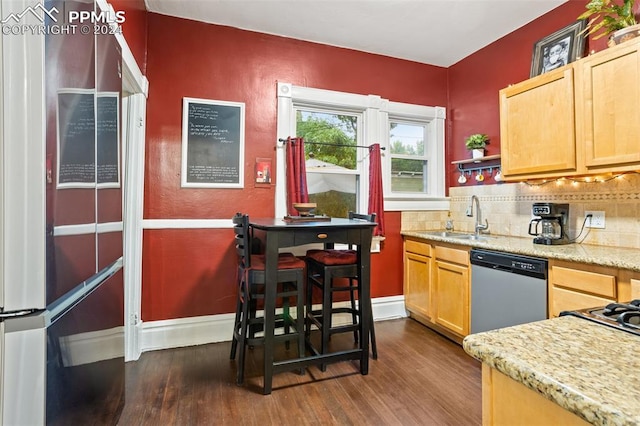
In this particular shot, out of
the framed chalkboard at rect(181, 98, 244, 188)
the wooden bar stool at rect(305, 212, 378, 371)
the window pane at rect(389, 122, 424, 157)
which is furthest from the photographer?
the window pane at rect(389, 122, 424, 157)

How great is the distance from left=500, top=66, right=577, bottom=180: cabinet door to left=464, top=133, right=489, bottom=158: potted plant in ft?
1.92

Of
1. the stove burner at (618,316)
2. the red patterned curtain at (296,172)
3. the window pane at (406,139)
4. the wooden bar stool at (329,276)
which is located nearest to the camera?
the stove burner at (618,316)

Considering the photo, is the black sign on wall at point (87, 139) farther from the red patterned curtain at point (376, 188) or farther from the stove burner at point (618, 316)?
the red patterned curtain at point (376, 188)

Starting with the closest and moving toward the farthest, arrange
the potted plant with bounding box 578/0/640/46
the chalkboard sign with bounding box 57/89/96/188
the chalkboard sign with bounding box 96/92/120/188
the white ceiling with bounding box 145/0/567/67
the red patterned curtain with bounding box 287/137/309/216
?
the chalkboard sign with bounding box 57/89/96/188, the chalkboard sign with bounding box 96/92/120/188, the potted plant with bounding box 578/0/640/46, the white ceiling with bounding box 145/0/567/67, the red patterned curtain with bounding box 287/137/309/216

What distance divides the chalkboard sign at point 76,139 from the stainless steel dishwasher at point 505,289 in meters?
2.45

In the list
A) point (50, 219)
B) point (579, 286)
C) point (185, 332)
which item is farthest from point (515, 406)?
point (185, 332)

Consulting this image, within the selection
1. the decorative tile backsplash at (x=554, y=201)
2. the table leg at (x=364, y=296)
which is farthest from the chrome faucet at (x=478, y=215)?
the table leg at (x=364, y=296)

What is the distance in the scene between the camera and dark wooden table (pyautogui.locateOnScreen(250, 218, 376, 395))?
6.61 feet

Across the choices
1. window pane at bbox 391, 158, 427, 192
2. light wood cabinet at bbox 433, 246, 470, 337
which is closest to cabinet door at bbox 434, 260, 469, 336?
light wood cabinet at bbox 433, 246, 470, 337

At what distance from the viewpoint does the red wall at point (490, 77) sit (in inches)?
104

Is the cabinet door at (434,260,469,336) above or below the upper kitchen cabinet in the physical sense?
below

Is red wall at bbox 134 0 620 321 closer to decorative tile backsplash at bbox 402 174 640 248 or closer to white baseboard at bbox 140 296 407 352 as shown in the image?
white baseboard at bbox 140 296 407 352

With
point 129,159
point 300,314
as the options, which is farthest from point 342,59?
point 300,314

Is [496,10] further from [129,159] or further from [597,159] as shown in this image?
[129,159]
